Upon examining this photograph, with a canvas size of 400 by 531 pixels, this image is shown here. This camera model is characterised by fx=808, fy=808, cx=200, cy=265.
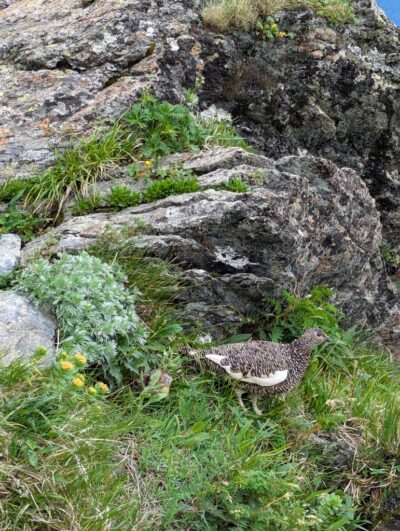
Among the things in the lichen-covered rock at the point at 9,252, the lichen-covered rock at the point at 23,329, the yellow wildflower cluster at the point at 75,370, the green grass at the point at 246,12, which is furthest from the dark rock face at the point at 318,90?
the yellow wildflower cluster at the point at 75,370

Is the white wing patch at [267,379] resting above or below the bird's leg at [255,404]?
above

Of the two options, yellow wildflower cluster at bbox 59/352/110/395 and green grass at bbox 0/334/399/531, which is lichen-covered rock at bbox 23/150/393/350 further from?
yellow wildflower cluster at bbox 59/352/110/395

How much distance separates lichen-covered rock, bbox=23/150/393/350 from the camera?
24.4ft

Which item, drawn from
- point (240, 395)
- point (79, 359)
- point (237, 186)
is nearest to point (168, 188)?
point (237, 186)

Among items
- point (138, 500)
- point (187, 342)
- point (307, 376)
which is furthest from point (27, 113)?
point (138, 500)

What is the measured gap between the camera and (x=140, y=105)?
882 cm

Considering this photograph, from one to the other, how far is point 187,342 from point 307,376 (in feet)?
3.99

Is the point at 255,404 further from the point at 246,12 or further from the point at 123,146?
the point at 246,12

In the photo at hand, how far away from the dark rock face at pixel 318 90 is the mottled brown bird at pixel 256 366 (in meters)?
3.93

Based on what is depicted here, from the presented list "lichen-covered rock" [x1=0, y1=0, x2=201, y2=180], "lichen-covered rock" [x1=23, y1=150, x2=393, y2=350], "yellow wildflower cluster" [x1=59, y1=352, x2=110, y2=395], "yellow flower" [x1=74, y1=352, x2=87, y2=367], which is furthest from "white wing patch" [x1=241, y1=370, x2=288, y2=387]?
"lichen-covered rock" [x1=0, y1=0, x2=201, y2=180]

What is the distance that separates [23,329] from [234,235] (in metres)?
2.34

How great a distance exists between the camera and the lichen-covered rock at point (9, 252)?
6922mm

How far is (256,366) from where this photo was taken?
669cm

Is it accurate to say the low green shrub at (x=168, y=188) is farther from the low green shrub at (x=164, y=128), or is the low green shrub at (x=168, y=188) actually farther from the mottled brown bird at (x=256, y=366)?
the mottled brown bird at (x=256, y=366)
